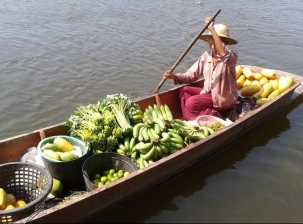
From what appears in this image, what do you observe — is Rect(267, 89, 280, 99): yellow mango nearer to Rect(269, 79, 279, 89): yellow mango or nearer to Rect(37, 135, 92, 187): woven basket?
Rect(269, 79, 279, 89): yellow mango

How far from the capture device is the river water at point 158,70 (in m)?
4.31

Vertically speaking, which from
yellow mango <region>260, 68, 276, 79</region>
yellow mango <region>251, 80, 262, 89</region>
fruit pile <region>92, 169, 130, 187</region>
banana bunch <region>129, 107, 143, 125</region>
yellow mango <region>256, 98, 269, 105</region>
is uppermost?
banana bunch <region>129, 107, 143, 125</region>

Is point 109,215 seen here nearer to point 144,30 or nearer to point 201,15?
point 144,30

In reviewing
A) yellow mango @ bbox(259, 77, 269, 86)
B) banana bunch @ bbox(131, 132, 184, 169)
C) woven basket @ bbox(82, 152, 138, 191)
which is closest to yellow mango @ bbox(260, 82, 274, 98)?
yellow mango @ bbox(259, 77, 269, 86)

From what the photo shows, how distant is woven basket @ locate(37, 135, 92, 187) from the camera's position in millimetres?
3707

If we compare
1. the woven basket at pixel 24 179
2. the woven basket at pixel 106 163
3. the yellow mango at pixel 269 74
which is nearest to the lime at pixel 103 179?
the woven basket at pixel 106 163

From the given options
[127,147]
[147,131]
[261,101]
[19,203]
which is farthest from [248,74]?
[19,203]

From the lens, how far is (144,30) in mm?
10352

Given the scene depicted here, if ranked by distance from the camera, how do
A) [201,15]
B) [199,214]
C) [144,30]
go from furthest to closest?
[201,15] < [144,30] < [199,214]

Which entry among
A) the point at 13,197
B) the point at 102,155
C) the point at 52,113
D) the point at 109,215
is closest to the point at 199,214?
the point at 109,215

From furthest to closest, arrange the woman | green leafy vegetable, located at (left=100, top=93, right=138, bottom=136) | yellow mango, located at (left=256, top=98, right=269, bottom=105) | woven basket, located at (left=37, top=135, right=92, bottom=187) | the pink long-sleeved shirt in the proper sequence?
yellow mango, located at (left=256, top=98, right=269, bottom=105) → the pink long-sleeved shirt → the woman → green leafy vegetable, located at (left=100, top=93, right=138, bottom=136) → woven basket, located at (left=37, top=135, right=92, bottom=187)

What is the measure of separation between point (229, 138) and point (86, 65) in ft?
13.7

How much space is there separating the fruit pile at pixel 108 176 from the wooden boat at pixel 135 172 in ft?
0.55

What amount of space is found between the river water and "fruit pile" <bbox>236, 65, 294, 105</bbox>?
482mm
